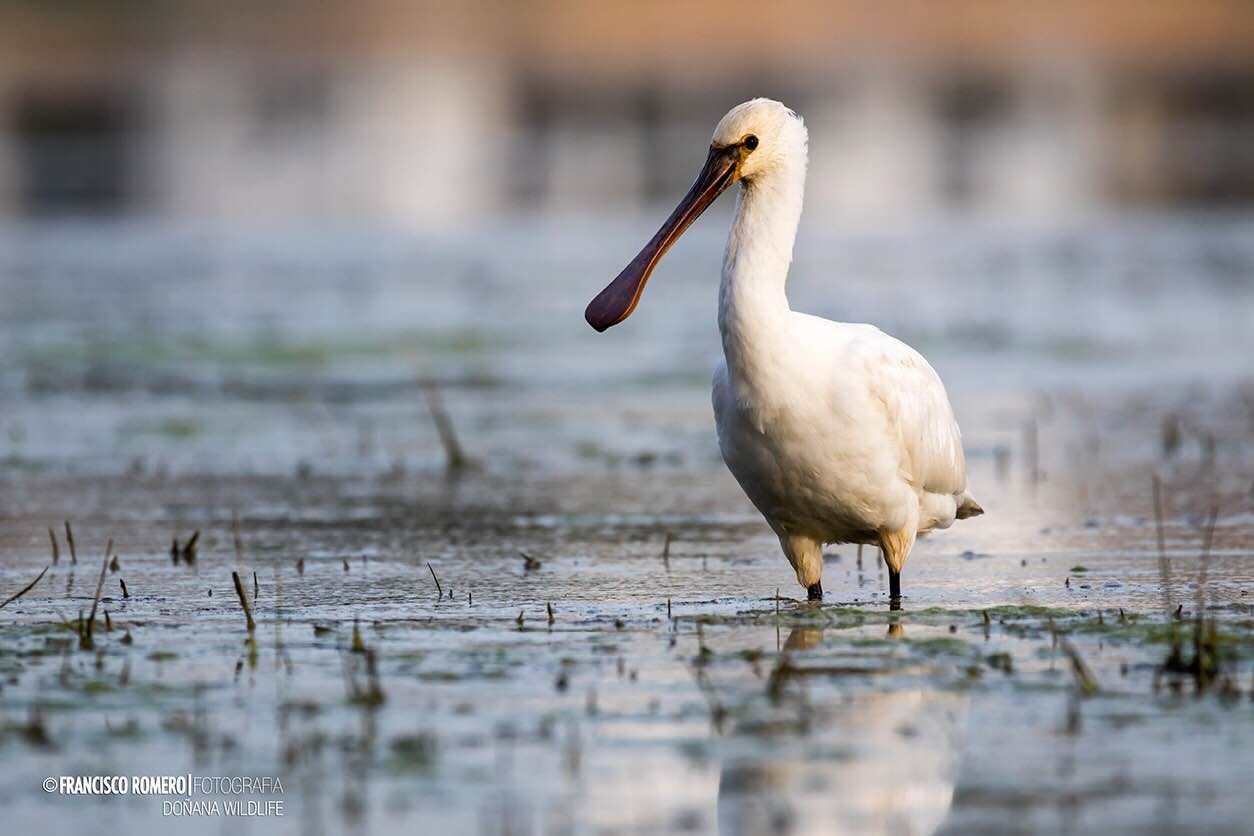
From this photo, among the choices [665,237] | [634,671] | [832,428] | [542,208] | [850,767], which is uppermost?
[542,208]

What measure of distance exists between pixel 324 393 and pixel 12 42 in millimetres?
48049

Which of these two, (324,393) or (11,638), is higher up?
(324,393)

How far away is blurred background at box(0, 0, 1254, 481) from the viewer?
1686cm

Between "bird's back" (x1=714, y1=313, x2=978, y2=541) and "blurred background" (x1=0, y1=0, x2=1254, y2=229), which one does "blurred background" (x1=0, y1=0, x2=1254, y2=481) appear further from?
"bird's back" (x1=714, y1=313, x2=978, y2=541)

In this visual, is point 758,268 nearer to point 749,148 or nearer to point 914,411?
point 749,148

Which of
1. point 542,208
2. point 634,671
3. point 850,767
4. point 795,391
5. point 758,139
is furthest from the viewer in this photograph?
point 542,208

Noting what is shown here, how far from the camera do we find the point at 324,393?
16.9 meters

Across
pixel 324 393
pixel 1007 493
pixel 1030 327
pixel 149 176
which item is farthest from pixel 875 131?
pixel 1007 493

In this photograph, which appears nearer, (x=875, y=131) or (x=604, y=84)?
(x=875, y=131)

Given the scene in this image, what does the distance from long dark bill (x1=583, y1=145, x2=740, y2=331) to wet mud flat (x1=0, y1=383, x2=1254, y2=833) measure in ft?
3.91

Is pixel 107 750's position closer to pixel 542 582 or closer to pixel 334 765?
pixel 334 765

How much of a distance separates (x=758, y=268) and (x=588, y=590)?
1720 millimetres

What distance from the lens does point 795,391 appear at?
824cm

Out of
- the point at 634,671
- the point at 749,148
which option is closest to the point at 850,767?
the point at 634,671
